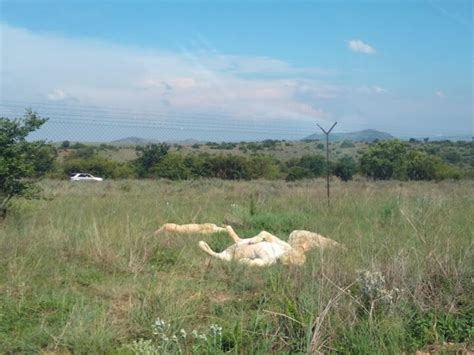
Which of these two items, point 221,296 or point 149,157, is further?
point 149,157

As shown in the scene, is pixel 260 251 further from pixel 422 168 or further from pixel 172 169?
pixel 422 168

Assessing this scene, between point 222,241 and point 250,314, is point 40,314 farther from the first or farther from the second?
point 222,241

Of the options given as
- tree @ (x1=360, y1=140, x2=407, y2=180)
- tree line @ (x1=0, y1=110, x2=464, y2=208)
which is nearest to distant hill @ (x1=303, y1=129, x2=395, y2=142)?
tree line @ (x1=0, y1=110, x2=464, y2=208)

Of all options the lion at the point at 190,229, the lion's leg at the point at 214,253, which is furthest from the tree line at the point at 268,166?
the lion's leg at the point at 214,253

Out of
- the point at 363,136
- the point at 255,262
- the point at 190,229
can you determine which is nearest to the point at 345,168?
the point at 363,136

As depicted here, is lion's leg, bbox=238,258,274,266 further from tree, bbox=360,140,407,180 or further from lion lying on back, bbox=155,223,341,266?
tree, bbox=360,140,407,180

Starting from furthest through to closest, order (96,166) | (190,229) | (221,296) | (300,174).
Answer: (96,166), (300,174), (190,229), (221,296)

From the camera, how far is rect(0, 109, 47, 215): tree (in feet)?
30.0

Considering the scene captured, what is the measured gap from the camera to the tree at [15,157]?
9156mm

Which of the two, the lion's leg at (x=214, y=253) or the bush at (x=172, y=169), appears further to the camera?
the bush at (x=172, y=169)

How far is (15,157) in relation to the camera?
932 centimetres

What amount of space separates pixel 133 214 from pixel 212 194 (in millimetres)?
6766

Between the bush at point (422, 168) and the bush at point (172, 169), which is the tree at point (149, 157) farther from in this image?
the bush at point (422, 168)

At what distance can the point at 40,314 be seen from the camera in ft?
15.9
